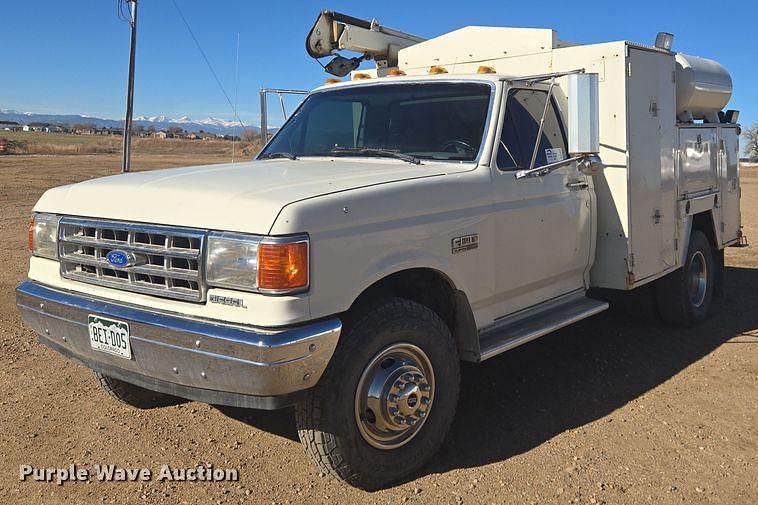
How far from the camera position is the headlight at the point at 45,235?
12.4ft

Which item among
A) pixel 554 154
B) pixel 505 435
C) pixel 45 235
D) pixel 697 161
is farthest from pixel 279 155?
pixel 697 161

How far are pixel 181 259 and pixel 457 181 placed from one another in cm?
155

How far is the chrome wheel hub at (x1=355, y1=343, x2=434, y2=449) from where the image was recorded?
11.2 feet

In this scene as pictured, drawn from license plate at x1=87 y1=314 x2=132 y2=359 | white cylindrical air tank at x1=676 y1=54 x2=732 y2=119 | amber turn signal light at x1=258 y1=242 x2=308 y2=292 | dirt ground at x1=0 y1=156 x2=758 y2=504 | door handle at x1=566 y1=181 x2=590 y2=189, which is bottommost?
dirt ground at x1=0 y1=156 x2=758 y2=504

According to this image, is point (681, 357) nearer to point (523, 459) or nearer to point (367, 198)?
point (523, 459)

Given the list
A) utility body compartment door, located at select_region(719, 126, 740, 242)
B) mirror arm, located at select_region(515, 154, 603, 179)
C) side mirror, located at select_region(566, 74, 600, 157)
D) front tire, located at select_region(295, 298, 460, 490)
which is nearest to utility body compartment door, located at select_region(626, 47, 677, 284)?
mirror arm, located at select_region(515, 154, 603, 179)

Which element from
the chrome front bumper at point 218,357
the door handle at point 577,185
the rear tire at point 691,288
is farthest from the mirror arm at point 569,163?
the rear tire at point 691,288

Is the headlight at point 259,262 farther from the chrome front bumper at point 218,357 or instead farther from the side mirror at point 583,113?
the side mirror at point 583,113

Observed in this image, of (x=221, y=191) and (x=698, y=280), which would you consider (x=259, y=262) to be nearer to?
(x=221, y=191)

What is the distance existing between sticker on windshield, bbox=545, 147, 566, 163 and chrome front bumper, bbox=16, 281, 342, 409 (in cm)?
224

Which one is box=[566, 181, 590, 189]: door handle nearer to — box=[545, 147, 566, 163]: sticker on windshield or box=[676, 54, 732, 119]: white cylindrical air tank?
box=[545, 147, 566, 163]: sticker on windshield

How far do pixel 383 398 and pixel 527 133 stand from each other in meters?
2.12

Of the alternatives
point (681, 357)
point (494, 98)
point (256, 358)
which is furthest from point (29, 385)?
point (681, 357)

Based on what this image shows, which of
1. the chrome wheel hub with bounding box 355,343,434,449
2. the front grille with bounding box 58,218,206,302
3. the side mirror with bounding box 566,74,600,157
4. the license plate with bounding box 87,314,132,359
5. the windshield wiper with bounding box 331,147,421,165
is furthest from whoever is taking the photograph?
the windshield wiper with bounding box 331,147,421,165
